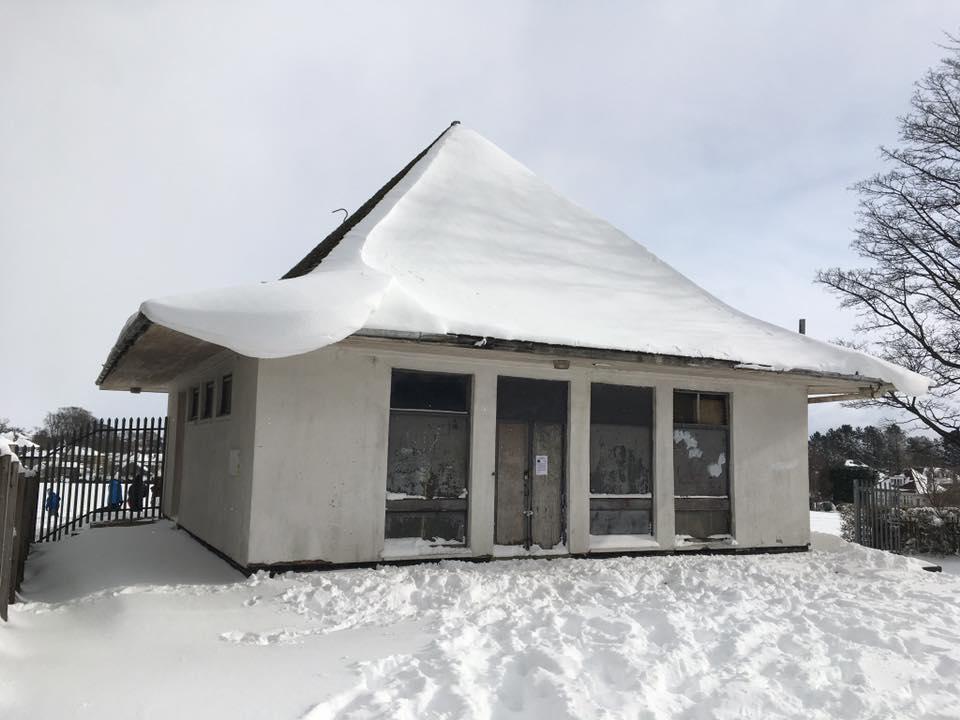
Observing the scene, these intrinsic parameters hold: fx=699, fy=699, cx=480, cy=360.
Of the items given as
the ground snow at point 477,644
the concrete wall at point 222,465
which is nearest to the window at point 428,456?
the ground snow at point 477,644

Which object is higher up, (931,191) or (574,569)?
(931,191)

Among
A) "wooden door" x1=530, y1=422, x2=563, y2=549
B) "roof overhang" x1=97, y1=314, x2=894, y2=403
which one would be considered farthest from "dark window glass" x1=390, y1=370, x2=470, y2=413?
"wooden door" x1=530, y1=422, x2=563, y2=549

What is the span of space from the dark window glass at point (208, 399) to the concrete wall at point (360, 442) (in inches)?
138

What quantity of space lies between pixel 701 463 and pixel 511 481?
3.22 meters

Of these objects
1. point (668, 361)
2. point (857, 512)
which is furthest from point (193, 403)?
point (857, 512)

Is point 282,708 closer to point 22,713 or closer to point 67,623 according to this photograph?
point 22,713

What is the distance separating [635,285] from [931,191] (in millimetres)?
12321

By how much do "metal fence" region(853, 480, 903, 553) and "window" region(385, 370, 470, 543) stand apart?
9.29m

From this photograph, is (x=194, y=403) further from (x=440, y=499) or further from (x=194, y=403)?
(x=440, y=499)

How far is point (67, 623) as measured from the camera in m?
5.85

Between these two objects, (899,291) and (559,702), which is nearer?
(559,702)

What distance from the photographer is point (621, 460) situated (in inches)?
399

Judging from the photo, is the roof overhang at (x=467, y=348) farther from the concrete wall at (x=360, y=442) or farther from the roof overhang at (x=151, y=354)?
the concrete wall at (x=360, y=442)

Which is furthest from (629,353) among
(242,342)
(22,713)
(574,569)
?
(22,713)
